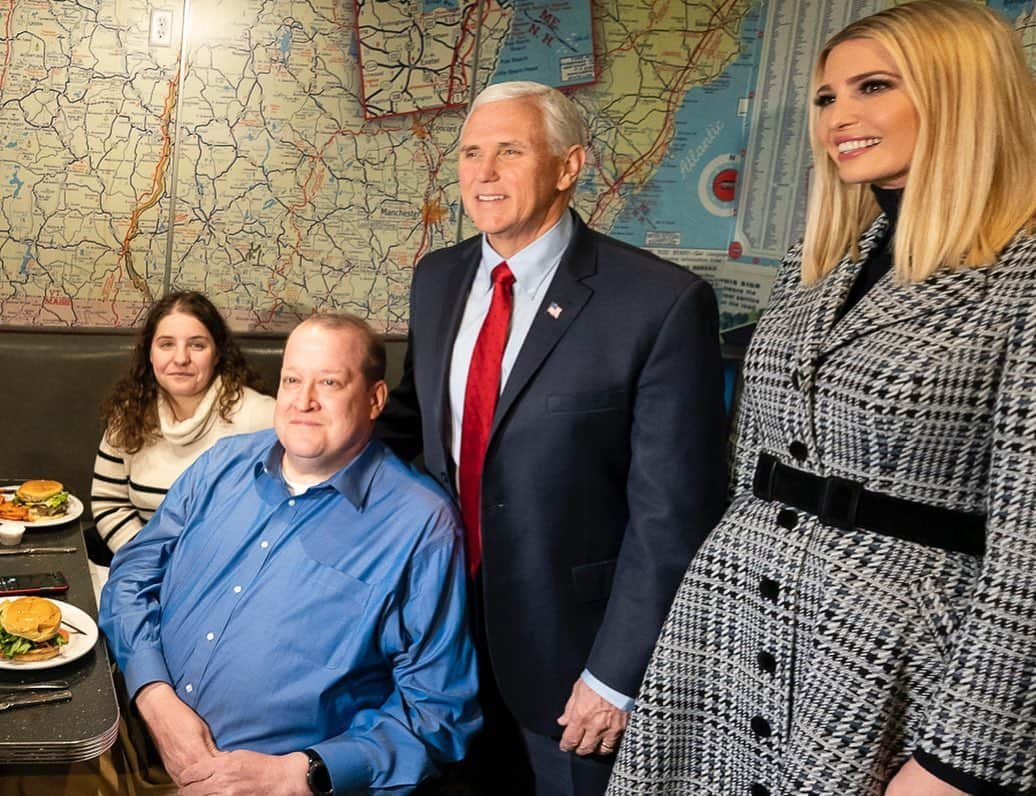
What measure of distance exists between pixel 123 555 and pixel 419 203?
1.99 meters

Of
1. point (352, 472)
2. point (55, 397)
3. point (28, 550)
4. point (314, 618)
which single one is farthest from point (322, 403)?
point (55, 397)

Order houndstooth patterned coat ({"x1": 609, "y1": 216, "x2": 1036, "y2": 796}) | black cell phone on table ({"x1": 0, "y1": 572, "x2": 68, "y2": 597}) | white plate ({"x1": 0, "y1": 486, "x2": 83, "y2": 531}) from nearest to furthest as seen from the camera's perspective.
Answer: houndstooth patterned coat ({"x1": 609, "y1": 216, "x2": 1036, "y2": 796})
black cell phone on table ({"x1": 0, "y1": 572, "x2": 68, "y2": 597})
white plate ({"x1": 0, "y1": 486, "x2": 83, "y2": 531})

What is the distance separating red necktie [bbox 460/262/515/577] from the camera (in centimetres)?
201

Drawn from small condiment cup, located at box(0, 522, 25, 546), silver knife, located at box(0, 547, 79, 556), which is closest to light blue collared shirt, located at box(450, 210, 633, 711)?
silver knife, located at box(0, 547, 79, 556)

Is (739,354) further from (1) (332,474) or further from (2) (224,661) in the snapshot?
(2) (224,661)

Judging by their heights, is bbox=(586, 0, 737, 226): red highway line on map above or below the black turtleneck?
above

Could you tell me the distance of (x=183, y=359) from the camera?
3.16m

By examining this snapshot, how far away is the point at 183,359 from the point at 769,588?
221 centimetres

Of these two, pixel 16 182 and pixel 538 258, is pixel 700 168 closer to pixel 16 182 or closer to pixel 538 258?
pixel 538 258

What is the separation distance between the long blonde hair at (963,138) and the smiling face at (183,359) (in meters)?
2.34

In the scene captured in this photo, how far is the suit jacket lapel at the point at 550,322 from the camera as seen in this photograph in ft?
6.30

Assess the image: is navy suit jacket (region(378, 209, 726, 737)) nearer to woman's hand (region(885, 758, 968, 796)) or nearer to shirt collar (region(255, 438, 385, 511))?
shirt collar (region(255, 438, 385, 511))

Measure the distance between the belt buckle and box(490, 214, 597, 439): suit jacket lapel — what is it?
64 centimetres

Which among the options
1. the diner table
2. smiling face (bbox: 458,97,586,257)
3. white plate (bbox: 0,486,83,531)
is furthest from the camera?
white plate (bbox: 0,486,83,531)
